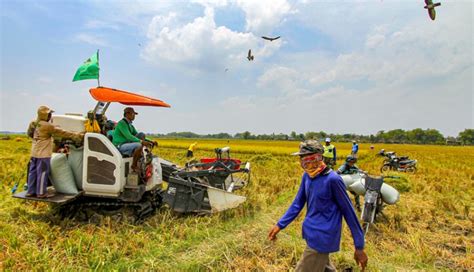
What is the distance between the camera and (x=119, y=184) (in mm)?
4918

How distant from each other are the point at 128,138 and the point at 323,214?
412 centimetres

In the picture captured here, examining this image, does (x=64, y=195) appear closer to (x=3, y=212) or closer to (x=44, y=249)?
(x=44, y=249)

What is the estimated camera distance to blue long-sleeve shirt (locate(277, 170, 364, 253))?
7.68ft

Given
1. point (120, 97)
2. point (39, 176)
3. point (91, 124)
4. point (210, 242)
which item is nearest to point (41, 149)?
point (39, 176)

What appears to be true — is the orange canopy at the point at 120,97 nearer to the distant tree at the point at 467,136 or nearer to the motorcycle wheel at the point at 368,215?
the motorcycle wheel at the point at 368,215

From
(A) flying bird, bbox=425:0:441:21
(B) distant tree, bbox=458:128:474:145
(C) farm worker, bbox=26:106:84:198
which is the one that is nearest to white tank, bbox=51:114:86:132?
(C) farm worker, bbox=26:106:84:198

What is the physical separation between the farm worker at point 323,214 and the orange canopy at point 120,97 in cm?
368

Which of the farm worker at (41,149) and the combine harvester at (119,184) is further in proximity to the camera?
the combine harvester at (119,184)

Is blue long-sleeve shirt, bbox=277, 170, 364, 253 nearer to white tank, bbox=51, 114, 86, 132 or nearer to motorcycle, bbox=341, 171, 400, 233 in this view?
motorcycle, bbox=341, 171, 400, 233

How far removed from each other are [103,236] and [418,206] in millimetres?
6935

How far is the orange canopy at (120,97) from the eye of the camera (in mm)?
4926

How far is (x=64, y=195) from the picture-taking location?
502 cm

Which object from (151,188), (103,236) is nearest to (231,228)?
(151,188)

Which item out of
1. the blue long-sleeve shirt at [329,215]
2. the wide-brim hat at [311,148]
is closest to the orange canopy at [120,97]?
the wide-brim hat at [311,148]
